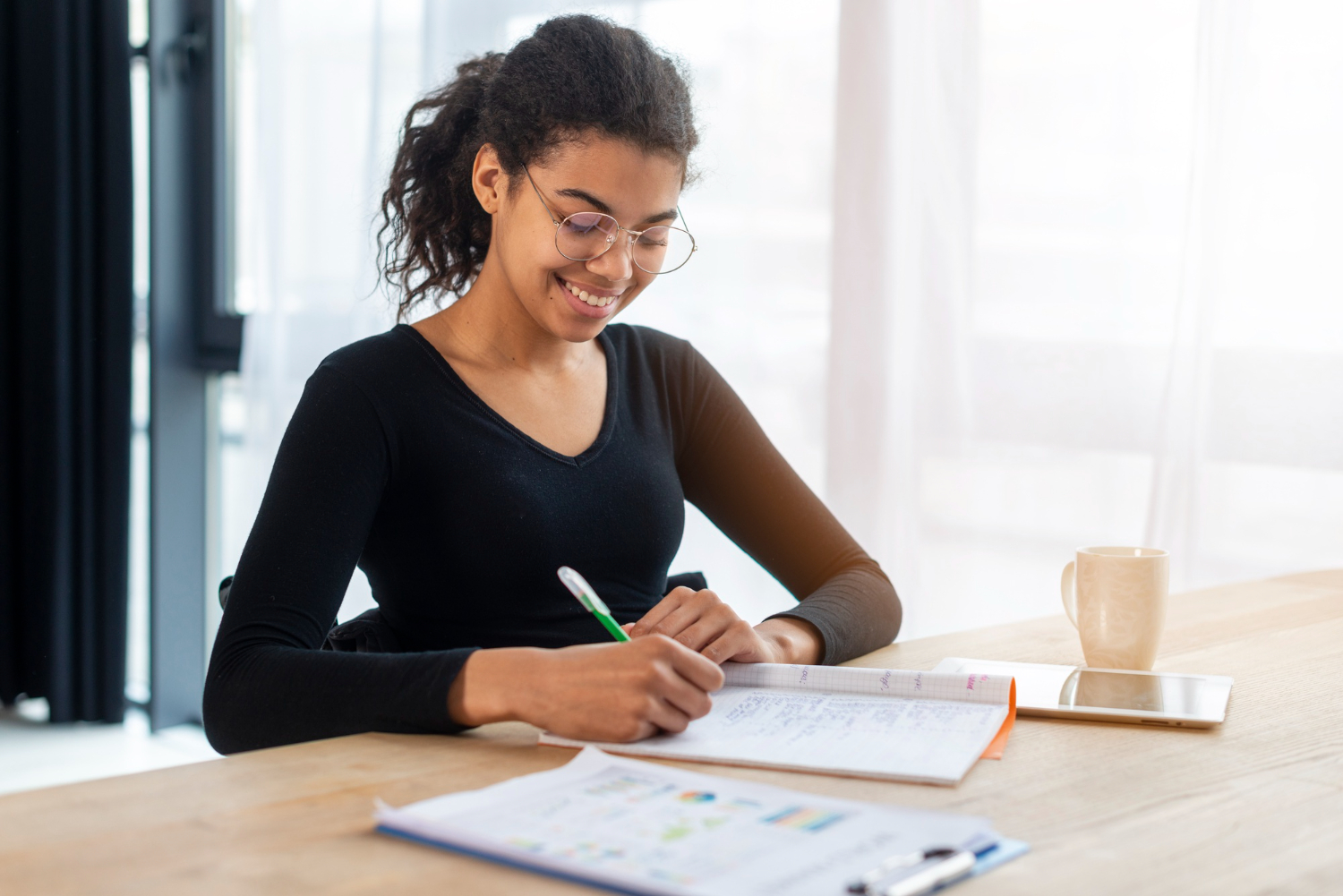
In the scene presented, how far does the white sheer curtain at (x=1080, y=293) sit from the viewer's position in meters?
1.65

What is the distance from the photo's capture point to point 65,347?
308cm

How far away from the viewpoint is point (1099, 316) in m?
1.79

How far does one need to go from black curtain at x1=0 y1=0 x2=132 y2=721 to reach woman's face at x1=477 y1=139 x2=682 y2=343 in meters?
2.04

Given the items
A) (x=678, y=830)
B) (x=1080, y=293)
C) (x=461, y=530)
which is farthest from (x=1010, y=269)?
(x=678, y=830)

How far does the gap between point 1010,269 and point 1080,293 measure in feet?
0.37

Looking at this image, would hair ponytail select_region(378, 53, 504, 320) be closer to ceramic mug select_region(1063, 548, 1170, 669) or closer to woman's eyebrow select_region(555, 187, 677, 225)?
woman's eyebrow select_region(555, 187, 677, 225)

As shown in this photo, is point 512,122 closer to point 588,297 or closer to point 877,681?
point 588,297

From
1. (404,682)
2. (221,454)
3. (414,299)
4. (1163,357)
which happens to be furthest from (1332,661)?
(221,454)

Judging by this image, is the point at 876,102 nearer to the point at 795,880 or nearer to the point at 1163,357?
the point at 1163,357

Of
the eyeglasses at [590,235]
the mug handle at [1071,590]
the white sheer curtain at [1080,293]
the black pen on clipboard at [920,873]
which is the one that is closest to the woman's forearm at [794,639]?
the mug handle at [1071,590]

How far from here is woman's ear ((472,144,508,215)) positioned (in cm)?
138

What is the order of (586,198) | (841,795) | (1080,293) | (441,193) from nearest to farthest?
(841,795) → (586,198) → (441,193) → (1080,293)

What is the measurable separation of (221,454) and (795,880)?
2.96 m

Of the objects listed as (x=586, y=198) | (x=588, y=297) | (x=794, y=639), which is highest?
(x=586, y=198)
